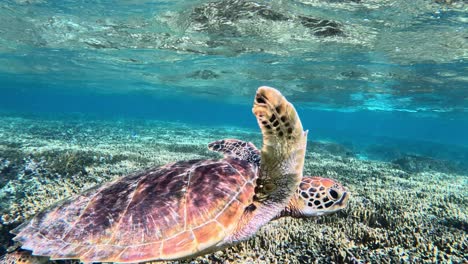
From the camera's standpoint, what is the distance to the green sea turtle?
265cm

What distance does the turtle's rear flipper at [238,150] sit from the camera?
4336 millimetres

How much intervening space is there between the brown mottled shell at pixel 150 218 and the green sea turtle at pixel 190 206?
11 millimetres

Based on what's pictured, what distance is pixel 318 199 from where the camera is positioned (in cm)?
344

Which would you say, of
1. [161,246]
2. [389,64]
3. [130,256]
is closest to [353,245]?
[161,246]

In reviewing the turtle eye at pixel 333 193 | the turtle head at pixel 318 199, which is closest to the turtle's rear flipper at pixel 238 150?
the turtle head at pixel 318 199

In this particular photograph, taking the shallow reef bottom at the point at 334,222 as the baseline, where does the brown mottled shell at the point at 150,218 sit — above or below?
above

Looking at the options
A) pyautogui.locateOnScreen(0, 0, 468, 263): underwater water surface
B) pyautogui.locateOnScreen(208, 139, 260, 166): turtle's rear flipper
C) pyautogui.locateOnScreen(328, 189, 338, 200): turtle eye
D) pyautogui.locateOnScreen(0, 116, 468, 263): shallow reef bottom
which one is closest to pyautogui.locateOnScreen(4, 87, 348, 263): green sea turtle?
pyautogui.locateOnScreen(328, 189, 338, 200): turtle eye

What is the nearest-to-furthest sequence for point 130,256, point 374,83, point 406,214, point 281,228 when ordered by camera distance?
point 130,256
point 281,228
point 406,214
point 374,83

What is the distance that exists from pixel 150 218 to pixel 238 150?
206 cm

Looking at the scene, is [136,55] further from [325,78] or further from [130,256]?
[130,256]

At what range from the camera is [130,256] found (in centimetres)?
281

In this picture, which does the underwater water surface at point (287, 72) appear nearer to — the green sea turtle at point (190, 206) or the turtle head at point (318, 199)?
the turtle head at point (318, 199)

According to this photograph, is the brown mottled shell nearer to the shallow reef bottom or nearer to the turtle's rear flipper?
the turtle's rear flipper

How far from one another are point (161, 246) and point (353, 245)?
310cm
